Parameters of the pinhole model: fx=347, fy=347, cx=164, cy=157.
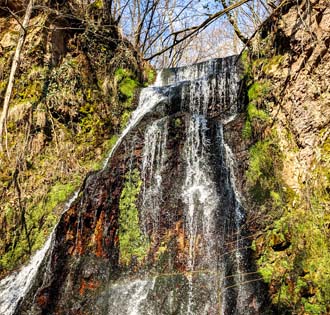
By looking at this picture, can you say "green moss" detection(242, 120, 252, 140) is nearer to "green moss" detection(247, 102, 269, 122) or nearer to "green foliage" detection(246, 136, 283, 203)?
"green moss" detection(247, 102, 269, 122)

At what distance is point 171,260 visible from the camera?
590 centimetres

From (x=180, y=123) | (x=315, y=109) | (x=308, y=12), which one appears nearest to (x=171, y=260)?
(x=180, y=123)

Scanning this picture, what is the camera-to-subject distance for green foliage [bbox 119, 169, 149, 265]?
20.5ft

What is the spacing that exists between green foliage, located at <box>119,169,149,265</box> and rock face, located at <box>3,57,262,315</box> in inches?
0.7

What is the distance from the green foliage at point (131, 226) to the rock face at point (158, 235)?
0.06 feet

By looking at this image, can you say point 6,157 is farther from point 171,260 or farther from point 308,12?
point 308,12

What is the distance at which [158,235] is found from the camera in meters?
6.30

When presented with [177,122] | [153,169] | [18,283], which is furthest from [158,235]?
[18,283]

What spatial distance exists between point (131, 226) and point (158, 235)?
585 mm

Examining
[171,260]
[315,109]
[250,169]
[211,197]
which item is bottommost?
[171,260]

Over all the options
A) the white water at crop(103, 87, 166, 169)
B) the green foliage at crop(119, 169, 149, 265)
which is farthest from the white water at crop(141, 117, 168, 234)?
the white water at crop(103, 87, 166, 169)

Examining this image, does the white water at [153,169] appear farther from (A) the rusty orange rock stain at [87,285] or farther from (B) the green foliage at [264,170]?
(B) the green foliage at [264,170]

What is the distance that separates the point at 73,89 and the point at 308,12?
5826mm

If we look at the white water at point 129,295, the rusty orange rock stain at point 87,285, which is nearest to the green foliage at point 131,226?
the white water at point 129,295
